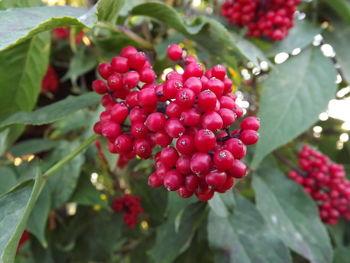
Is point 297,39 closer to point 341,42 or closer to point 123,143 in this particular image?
point 341,42

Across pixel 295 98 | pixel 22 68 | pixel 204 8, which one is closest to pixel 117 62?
pixel 22 68

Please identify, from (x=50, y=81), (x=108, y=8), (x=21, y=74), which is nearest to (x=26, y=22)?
(x=108, y=8)

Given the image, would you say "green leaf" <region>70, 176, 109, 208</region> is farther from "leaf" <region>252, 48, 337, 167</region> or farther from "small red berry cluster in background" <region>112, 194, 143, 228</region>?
"leaf" <region>252, 48, 337, 167</region>

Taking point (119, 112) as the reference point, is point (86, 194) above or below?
below

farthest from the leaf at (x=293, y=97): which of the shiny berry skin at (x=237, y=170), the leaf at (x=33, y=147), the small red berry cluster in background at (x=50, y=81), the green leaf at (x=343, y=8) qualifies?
the small red berry cluster in background at (x=50, y=81)

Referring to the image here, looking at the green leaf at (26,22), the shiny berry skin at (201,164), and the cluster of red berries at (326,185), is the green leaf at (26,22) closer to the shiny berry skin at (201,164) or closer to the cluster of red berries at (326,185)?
the shiny berry skin at (201,164)
